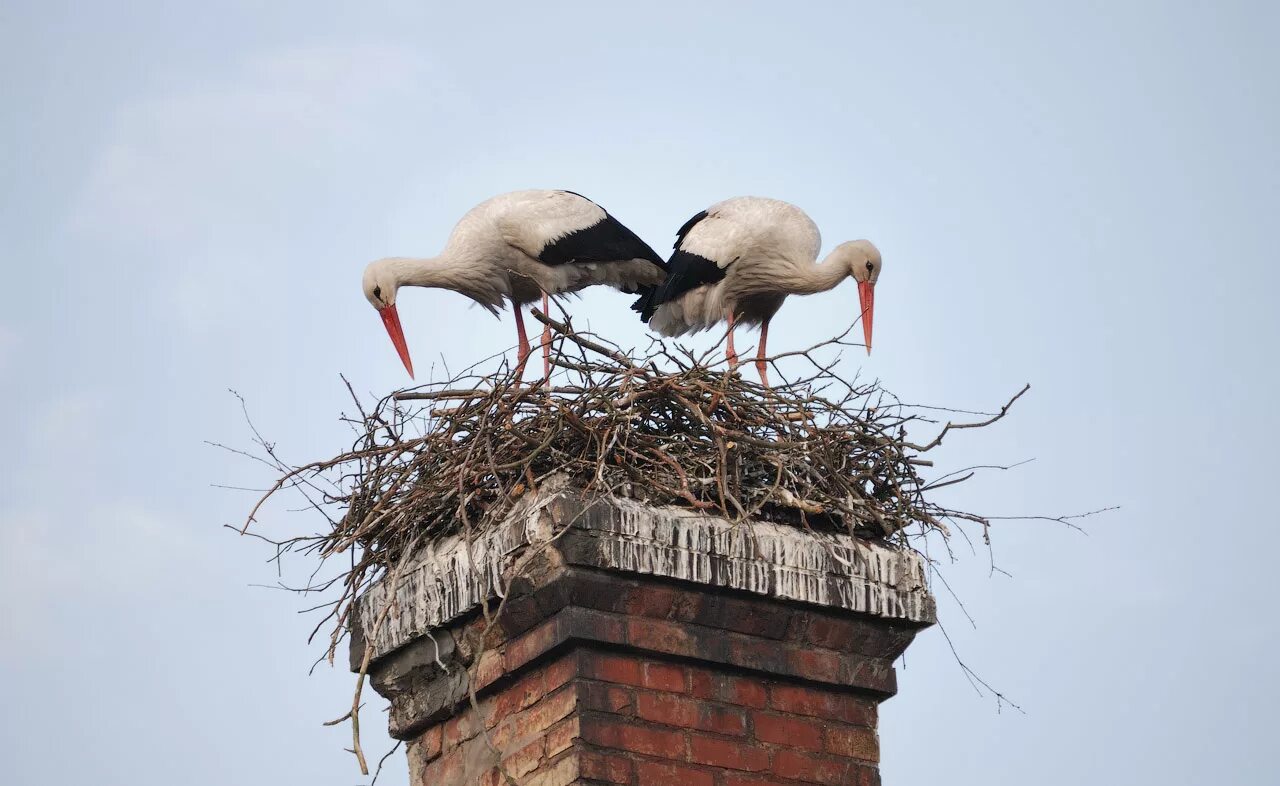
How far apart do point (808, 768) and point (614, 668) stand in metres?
0.57

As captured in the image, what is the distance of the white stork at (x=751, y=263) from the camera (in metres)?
8.69

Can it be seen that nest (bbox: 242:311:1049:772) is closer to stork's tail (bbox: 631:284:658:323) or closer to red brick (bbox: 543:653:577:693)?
red brick (bbox: 543:653:577:693)

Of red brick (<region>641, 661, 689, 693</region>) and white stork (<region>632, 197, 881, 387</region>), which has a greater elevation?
white stork (<region>632, 197, 881, 387</region>)

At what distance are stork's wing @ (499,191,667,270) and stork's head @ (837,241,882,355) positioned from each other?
113 centimetres

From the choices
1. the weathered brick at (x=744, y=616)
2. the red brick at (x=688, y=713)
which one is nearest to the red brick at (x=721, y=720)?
the red brick at (x=688, y=713)

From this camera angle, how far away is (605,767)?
379 cm

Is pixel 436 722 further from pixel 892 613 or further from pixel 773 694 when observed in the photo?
pixel 892 613

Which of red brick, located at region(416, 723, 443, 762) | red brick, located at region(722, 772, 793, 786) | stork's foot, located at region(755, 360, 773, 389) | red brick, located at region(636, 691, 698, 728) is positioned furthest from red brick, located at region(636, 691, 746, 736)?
stork's foot, located at region(755, 360, 773, 389)

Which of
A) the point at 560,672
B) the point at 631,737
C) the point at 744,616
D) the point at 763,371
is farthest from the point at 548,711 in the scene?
the point at 763,371

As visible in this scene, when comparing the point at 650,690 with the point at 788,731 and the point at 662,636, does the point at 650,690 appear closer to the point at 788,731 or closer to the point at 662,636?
the point at 662,636

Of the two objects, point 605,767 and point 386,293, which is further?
point 386,293

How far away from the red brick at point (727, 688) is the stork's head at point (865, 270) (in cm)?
470

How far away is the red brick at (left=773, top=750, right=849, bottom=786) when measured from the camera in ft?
13.3

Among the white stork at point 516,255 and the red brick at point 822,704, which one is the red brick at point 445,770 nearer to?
the red brick at point 822,704
